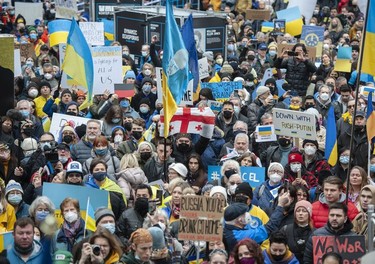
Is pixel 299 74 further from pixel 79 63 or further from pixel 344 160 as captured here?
pixel 344 160

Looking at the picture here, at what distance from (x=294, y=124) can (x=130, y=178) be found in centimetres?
258

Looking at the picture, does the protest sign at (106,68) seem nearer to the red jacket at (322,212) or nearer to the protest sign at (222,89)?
the protest sign at (222,89)

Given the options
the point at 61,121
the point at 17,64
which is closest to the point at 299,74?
the point at 17,64

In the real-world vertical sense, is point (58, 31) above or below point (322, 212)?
below

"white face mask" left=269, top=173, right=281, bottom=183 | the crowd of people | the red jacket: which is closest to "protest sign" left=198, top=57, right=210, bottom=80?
the crowd of people

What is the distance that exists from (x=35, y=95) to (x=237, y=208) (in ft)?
26.3

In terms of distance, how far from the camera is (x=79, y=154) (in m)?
16.4

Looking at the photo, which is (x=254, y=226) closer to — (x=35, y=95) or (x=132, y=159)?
(x=132, y=159)

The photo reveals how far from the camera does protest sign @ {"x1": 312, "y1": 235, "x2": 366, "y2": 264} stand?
11750 millimetres

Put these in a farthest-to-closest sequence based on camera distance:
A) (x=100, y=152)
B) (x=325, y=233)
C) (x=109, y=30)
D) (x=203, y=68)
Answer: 1. (x=109, y=30)
2. (x=203, y=68)
3. (x=100, y=152)
4. (x=325, y=233)

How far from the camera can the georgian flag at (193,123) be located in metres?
17.0

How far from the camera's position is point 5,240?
1211 cm

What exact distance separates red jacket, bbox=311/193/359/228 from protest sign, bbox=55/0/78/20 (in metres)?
15.9

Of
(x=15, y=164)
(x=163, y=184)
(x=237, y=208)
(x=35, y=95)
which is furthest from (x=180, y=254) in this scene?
(x=35, y=95)
